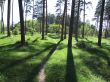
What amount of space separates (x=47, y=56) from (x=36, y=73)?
19.7 feet

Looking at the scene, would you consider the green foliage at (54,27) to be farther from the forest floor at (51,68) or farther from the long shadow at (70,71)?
the long shadow at (70,71)

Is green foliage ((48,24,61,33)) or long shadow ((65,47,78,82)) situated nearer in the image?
long shadow ((65,47,78,82))

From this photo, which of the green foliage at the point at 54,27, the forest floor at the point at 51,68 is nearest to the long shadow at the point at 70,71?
the forest floor at the point at 51,68

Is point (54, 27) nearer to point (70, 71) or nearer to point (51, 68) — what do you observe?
point (51, 68)

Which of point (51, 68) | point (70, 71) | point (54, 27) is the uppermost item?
point (54, 27)

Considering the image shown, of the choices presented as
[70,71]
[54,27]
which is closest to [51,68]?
[70,71]

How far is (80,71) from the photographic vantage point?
20.8 m

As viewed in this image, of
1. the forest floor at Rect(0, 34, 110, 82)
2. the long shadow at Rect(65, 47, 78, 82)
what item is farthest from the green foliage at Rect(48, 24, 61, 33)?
the long shadow at Rect(65, 47, 78, 82)

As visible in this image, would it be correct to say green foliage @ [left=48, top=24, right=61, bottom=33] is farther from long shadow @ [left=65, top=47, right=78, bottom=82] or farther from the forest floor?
long shadow @ [left=65, top=47, right=78, bottom=82]

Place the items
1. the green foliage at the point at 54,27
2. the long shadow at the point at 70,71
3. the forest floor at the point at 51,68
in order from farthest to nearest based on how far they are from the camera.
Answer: the green foliage at the point at 54,27 < the long shadow at the point at 70,71 < the forest floor at the point at 51,68

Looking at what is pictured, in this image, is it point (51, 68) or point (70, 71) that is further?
point (51, 68)

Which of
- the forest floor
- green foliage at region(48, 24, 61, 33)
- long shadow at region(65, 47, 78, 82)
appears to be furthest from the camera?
green foliage at region(48, 24, 61, 33)

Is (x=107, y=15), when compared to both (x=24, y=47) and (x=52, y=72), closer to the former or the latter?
(x=24, y=47)

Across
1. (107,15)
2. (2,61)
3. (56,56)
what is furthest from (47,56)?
(107,15)
